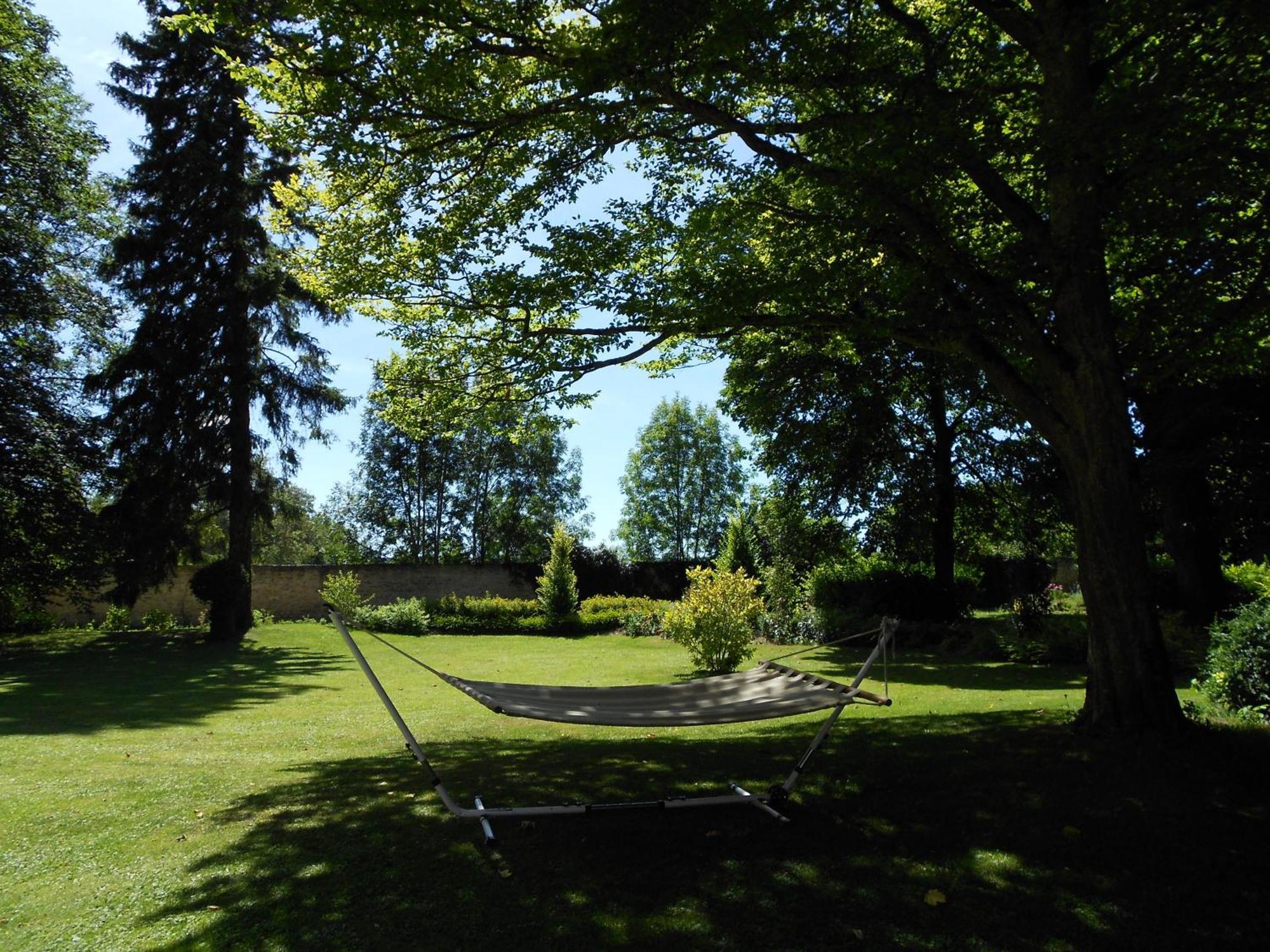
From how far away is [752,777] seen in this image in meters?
5.86

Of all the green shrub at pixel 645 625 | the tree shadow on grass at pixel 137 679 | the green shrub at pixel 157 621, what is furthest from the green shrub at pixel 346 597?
the green shrub at pixel 645 625

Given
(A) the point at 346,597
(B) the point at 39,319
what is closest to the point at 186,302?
(B) the point at 39,319

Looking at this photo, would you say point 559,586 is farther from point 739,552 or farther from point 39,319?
point 39,319

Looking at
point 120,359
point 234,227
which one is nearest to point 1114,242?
point 234,227

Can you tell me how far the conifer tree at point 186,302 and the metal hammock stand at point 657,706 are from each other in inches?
745

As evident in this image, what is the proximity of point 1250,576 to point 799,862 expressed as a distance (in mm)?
12043

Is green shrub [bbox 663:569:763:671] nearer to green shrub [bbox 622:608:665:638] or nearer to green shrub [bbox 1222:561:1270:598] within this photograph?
green shrub [bbox 1222:561:1270:598]

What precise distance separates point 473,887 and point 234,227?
21234 millimetres

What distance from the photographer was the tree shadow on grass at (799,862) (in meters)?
3.51

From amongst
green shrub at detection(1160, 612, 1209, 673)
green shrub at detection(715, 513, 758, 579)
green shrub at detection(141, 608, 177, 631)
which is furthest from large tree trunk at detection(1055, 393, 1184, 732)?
green shrub at detection(141, 608, 177, 631)

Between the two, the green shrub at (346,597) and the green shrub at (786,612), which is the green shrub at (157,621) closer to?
the green shrub at (346,597)

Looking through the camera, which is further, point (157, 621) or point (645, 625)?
point (157, 621)

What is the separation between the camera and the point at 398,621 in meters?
23.8

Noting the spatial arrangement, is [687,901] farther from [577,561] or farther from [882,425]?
[577,561]
